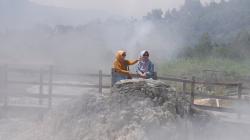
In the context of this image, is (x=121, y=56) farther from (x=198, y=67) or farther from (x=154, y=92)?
(x=198, y=67)

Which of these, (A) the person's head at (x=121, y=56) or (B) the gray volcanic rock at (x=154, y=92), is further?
(A) the person's head at (x=121, y=56)

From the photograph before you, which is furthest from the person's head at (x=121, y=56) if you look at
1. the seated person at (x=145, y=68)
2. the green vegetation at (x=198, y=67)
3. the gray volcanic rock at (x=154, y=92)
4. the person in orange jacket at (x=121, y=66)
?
the green vegetation at (x=198, y=67)

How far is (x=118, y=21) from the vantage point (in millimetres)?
59844

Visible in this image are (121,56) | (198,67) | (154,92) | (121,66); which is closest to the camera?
(154,92)

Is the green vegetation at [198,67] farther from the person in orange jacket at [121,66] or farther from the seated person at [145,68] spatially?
the person in orange jacket at [121,66]

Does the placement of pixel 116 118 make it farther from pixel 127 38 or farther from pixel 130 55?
pixel 127 38

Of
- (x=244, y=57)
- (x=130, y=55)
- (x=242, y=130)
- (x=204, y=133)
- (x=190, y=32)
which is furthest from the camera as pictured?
(x=190, y=32)

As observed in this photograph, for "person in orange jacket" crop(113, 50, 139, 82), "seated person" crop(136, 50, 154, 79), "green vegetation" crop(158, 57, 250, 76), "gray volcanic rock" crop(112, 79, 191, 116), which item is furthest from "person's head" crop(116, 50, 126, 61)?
"green vegetation" crop(158, 57, 250, 76)

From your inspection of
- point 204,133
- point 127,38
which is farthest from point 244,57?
point 204,133

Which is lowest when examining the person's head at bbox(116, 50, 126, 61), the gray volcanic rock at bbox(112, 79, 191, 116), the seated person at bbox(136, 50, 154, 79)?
the gray volcanic rock at bbox(112, 79, 191, 116)

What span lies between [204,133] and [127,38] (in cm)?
4239

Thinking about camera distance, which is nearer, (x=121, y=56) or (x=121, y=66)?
(x=121, y=56)

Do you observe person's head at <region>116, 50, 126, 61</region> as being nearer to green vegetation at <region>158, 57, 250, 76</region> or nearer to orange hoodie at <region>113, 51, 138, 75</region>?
orange hoodie at <region>113, 51, 138, 75</region>

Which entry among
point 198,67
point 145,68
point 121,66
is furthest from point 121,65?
point 198,67
